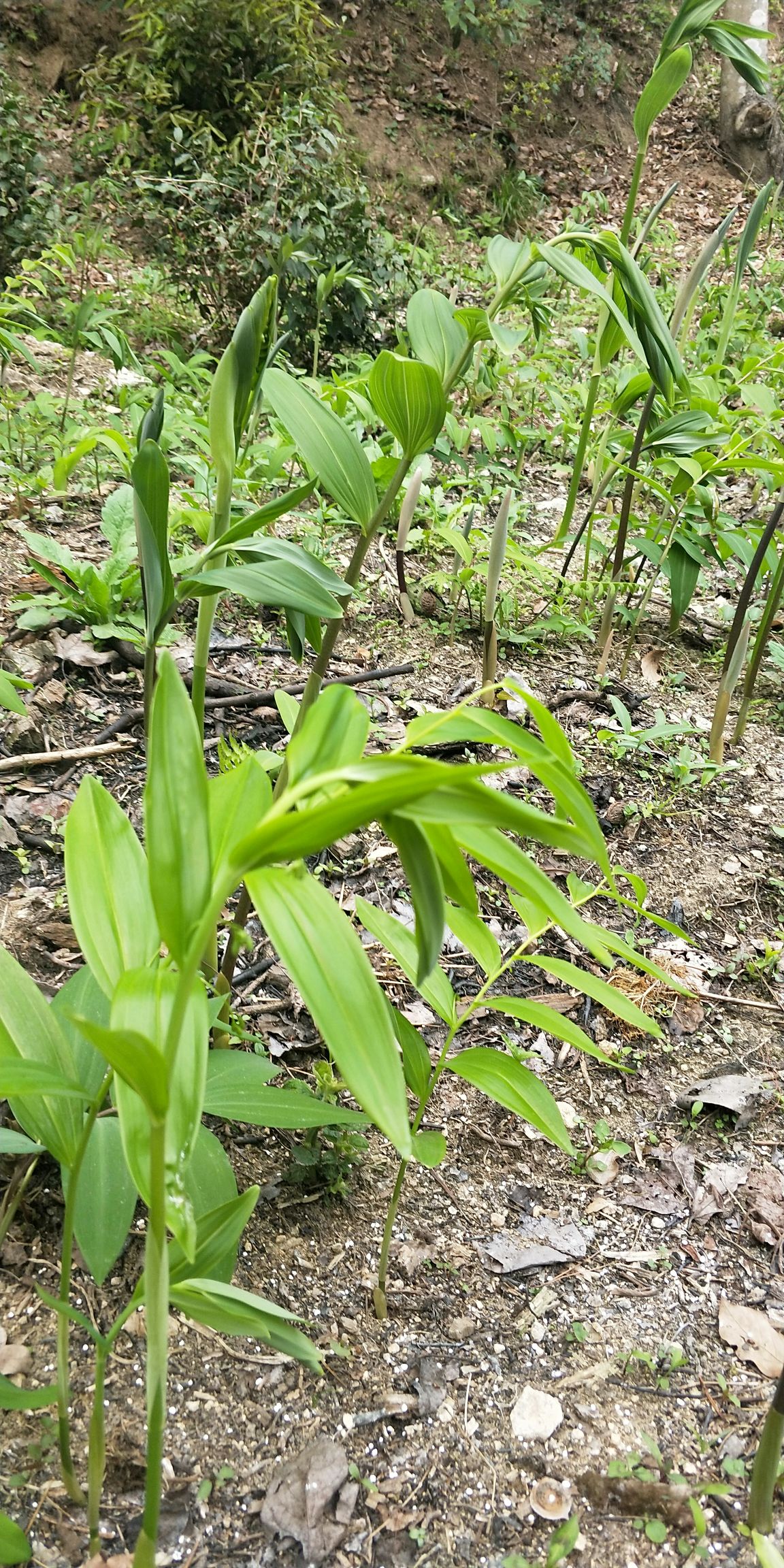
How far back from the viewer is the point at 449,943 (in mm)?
1770

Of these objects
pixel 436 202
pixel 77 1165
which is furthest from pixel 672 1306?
pixel 436 202

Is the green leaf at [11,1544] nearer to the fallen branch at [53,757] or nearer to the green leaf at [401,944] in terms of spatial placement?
the green leaf at [401,944]

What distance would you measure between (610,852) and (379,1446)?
45.2 inches

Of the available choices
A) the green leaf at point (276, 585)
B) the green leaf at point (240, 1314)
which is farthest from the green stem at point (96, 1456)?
the green leaf at point (276, 585)

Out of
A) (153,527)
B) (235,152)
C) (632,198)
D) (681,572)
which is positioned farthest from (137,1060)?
(235,152)

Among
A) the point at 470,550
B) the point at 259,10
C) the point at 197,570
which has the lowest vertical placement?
the point at 470,550

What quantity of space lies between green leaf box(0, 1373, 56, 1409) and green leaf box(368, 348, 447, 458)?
105 cm

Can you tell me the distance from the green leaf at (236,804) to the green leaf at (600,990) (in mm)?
420

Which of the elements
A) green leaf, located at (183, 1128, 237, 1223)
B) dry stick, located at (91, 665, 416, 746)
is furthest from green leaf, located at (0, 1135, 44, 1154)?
dry stick, located at (91, 665, 416, 746)

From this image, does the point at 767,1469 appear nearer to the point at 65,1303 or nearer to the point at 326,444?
the point at 65,1303

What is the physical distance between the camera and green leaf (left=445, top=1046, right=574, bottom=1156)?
1.11m

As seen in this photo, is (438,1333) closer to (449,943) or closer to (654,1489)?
(654,1489)

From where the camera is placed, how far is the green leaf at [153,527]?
3.42 ft

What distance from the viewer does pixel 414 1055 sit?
1142mm
